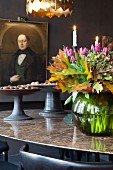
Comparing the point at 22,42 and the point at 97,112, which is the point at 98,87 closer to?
the point at 97,112

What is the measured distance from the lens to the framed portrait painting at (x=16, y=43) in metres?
4.70

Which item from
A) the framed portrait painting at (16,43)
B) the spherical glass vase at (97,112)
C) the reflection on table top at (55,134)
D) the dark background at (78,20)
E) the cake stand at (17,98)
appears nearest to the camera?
the reflection on table top at (55,134)

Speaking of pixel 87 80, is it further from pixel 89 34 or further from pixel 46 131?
pixel 89 34

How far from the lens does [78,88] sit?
1.65 m

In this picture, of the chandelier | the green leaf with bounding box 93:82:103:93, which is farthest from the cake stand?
the chandelier

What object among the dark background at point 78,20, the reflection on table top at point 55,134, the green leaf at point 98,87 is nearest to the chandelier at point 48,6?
the reflection on table top at point 55,134

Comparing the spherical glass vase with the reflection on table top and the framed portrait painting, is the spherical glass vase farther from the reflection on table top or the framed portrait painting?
the framed portrait painting

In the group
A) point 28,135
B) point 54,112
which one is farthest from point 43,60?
point 28,135

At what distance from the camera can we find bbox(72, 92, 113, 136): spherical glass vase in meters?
1.70

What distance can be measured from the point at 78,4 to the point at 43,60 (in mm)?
1154

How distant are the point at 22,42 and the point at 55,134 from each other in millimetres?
3185

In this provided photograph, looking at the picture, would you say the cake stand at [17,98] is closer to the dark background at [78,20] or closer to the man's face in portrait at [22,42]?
the man's face in portrait at [22,42]

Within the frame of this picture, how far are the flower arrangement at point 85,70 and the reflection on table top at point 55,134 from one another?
256 millimetres

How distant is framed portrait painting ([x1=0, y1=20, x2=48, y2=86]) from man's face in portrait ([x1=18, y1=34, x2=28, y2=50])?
4 centimetres
